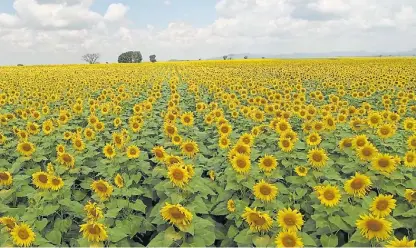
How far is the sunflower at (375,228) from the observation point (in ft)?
11.0

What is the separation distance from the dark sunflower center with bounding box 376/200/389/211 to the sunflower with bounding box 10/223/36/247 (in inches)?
135

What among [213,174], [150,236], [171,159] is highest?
[171,159]

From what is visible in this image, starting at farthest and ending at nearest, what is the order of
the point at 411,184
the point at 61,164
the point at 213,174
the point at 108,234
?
the point at 61,164
the point at 213,174
the point at 411,184
the point at 108,234

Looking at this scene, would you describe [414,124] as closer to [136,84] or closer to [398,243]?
[398,243]

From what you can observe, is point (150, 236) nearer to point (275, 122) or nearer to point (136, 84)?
point (275, 122)

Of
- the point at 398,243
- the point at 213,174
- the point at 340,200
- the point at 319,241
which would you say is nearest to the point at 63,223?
the point at 213,174

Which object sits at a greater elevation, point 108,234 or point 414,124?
point 414,124

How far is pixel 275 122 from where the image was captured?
690 centimetres

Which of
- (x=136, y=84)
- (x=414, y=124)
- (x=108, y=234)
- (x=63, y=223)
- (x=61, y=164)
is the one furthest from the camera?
(x=136, y=84)

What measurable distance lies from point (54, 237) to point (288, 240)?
269 cm

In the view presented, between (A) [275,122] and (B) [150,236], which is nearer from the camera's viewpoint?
(B) [150,236]

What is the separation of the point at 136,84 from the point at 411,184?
46.7ft

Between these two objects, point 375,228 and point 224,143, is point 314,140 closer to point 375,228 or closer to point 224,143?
point 224,143

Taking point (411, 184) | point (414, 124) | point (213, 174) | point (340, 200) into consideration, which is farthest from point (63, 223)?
point (414, 124)
